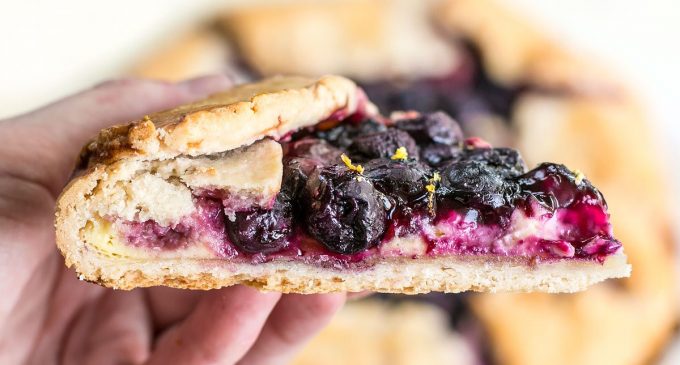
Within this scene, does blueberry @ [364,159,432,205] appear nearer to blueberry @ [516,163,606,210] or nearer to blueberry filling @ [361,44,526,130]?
blueberry @ [516,163,606,210]

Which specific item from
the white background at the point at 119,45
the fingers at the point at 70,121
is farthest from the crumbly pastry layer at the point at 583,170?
the fingers at the point at 70,121

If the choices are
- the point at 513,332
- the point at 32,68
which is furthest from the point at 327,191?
the point at 32,68

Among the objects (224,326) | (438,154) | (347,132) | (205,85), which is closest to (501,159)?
(438,154)

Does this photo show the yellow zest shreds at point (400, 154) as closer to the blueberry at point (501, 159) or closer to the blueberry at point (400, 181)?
the blueberry at point (400, 181)

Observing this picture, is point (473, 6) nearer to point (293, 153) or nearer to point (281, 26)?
point (281, 26)

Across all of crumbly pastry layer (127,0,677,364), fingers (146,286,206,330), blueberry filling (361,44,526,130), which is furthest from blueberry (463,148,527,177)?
blueberry filling (361,44,526,130)
